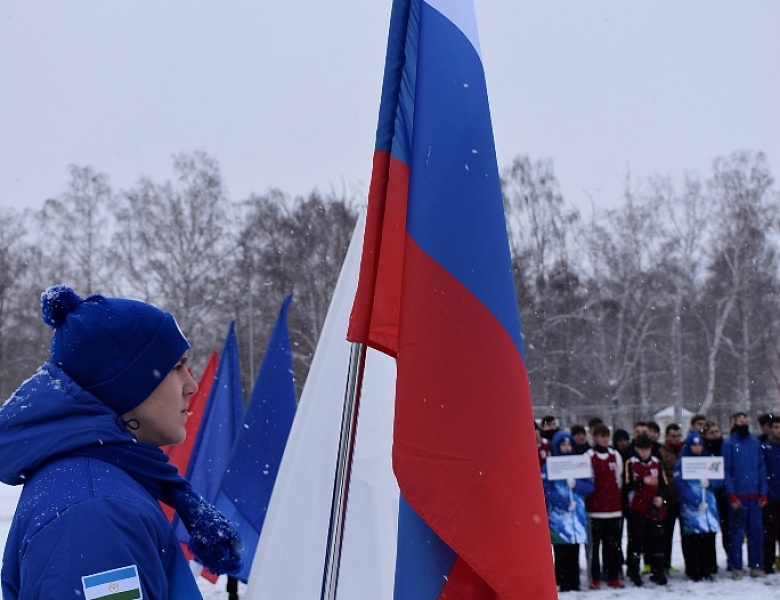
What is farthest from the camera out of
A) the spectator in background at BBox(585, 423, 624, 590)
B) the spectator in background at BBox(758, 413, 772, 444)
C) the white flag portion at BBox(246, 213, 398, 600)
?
the spectator in background at BBox(758, 413, 772, 444)

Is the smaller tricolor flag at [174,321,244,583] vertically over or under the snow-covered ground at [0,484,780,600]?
over

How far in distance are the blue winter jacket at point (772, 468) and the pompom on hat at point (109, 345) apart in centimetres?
933

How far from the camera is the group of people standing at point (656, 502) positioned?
9.20 metres

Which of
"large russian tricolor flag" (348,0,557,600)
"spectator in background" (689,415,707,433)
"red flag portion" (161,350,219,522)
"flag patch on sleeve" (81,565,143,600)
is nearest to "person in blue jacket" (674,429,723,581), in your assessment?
"spectator in background" (689,415,707,433)

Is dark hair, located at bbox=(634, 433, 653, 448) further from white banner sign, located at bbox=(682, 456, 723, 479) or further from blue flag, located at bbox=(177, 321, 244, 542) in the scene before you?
blue flag, located at bbox=(177, 321, 244, 542)

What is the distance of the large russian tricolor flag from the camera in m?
2.22

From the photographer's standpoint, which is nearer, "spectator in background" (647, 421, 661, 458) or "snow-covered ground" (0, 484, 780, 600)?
"snow-covered ground" (0, 484, 780, 600)

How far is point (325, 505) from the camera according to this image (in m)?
3.32

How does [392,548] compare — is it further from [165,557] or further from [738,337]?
[738,337]

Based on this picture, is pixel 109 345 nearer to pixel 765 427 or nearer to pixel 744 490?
pixel 744 490

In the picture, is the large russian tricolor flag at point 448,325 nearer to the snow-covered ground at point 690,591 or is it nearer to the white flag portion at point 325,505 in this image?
the white flag portion at point 325,505

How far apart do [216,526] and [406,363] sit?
800 millimetres

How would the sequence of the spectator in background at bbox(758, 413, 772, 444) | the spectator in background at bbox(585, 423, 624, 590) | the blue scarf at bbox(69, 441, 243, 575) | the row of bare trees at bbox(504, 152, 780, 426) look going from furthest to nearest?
the row of bare trees at bbox(504, 152, 780, 426), the spectator in background at bbox(758, 413, 772, 444), the spectator in background at bbox(585, 423, 624, 590), the blue scarf at bbox(69, 441, 243, 575)

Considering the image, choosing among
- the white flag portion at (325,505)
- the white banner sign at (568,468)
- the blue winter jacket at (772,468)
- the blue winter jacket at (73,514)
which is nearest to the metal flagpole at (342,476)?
the blue winter jacket at (73,514)
